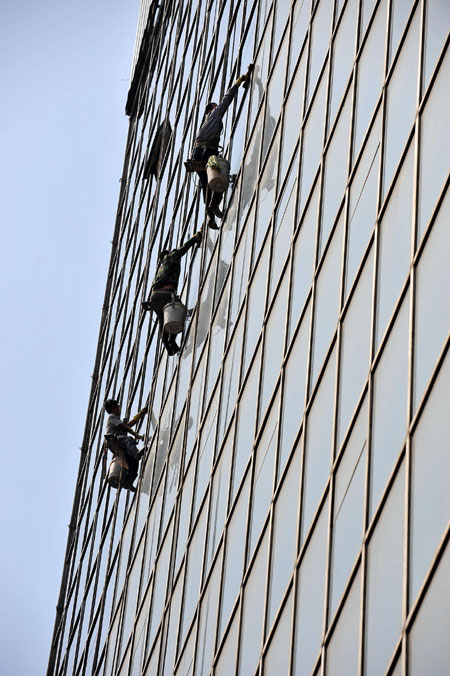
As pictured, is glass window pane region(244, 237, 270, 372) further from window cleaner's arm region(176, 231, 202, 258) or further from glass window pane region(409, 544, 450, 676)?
glass window pane region(409, 544, 450, 676)

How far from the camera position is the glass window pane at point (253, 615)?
2211 centimetres

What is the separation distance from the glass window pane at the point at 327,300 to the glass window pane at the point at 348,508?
2576mm

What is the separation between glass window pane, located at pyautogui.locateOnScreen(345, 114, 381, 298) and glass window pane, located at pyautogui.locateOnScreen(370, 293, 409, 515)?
255 centimetres

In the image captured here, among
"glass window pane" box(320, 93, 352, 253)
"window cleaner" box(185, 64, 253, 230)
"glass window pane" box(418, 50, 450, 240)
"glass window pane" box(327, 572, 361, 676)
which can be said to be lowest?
"glass window pane" box(327, 572, 361, 676)

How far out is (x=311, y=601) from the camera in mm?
19656

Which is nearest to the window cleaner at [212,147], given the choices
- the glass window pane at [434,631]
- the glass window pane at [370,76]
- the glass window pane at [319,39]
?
the glass window pane at [319,39]

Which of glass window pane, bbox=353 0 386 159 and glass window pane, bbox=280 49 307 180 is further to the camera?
glass window pane, bbox=280 49 307 180

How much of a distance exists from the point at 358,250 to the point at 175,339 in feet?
43.1

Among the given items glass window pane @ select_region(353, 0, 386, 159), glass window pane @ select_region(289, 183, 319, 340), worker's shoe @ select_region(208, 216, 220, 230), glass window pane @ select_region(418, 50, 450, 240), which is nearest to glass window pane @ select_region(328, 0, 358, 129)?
glass window pane @ select_region(353, 0, 386, 159)

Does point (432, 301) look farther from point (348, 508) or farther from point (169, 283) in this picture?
point (169, 283)

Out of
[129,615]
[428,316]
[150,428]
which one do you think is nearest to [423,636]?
[428,316]

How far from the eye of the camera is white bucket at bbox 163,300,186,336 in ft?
108

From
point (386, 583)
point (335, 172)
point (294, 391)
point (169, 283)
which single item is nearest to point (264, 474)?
point (294, 391)

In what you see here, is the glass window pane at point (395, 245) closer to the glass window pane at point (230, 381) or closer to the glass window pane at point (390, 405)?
the glass window pane at point (390, 405)
